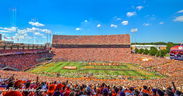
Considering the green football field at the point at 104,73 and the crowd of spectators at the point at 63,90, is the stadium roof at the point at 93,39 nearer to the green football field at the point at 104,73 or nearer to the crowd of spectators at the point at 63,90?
the green football field at the point at 104,73

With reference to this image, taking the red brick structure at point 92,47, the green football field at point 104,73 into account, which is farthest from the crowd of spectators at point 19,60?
the red brick structure at point 92,47

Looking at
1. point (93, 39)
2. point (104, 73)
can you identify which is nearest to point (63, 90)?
point (104, 73)

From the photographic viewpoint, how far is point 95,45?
55.5 metres

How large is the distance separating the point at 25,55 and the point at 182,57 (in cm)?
4629

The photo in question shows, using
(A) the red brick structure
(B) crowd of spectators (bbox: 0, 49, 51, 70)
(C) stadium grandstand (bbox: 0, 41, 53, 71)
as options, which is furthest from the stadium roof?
(C) stadium grandstand (bbox: 0, 41, 53, 71)

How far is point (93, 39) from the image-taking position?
2311 inches

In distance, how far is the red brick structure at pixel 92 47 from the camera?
47.7 metres

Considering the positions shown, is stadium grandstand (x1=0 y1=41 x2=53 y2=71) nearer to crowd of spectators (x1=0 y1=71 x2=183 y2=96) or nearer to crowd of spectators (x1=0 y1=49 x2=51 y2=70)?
crowd of spectators (x1=0 y1=49 x2=51 y2=70)

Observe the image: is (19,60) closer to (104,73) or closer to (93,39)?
(104,73)

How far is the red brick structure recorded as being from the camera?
156 feet

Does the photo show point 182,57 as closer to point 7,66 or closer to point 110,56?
point 110,56

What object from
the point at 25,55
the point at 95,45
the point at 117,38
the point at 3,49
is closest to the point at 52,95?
the point at 3,49

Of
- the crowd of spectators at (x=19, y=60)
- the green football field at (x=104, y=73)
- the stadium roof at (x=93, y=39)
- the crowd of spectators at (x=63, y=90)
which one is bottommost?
the green football field at (x=104, y=73)

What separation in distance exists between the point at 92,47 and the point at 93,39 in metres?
5.29
